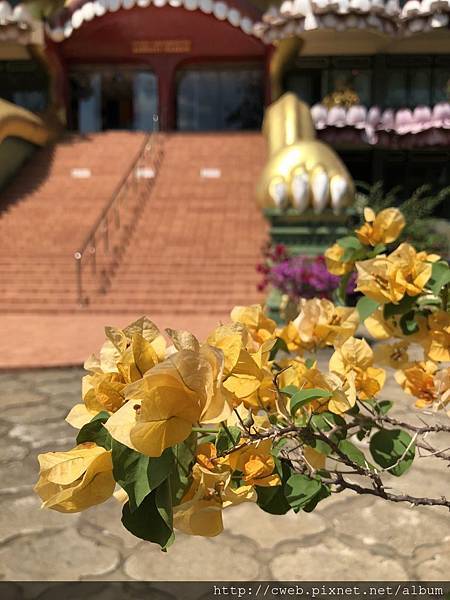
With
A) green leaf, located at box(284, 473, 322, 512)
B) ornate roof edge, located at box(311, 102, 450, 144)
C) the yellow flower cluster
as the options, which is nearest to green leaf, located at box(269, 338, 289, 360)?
the yellow flower cluster

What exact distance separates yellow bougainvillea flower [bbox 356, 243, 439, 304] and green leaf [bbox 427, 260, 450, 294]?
3cm

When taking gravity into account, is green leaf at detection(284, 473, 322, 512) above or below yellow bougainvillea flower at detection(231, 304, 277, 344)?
below

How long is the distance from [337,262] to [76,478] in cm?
107

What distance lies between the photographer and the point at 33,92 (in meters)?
20.1

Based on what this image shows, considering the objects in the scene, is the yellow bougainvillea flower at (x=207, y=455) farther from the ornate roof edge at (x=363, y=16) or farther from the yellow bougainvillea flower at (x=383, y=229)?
the ornate roof edge at (x=363, y=16)

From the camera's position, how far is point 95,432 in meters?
0.89

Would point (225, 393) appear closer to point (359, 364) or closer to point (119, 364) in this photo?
point (119, 364)

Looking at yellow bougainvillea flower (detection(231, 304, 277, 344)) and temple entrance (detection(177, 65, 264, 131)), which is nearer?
yellow bougainvillea flower (detection(231, 304, 277, 344))

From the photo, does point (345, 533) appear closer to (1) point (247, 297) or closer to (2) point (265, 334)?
(2) point (265, 334)

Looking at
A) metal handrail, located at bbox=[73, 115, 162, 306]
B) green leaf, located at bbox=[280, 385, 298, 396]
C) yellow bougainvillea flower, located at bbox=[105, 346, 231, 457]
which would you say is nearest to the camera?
yellow bougainvillea flower, located at bbox=[105, 346, 231, 457]

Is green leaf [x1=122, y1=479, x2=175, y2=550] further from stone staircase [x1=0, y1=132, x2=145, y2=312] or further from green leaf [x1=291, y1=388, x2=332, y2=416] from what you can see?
stone staircase [x1=0, y1=132, x2=145, y2=312]

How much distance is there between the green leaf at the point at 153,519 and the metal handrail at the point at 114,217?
9102 mm

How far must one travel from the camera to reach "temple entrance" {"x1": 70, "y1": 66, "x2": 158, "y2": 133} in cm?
2162

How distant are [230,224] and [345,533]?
34.0 ft
